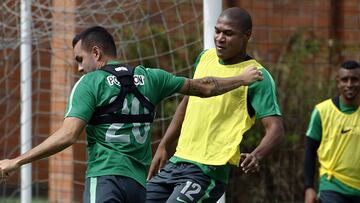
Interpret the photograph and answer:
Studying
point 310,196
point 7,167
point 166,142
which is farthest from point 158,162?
point 310,196

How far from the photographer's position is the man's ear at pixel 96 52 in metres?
6.21

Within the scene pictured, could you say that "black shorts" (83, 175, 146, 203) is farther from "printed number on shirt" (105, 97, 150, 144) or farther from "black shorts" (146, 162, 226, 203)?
"black shorts" (146, 162, 226, 203)

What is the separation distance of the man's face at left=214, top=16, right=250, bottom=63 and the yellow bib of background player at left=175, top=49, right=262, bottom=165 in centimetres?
8

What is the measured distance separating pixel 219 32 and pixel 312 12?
5.65 meters

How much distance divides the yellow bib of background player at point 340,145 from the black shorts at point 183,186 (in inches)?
89.8

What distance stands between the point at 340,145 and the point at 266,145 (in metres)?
2.58

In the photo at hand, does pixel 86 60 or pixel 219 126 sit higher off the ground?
pixel 86 60

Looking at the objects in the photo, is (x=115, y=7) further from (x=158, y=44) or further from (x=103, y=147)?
(x=103, y=147)

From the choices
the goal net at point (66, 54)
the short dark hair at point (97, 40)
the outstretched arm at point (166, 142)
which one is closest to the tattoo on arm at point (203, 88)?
the short dark hair at point (97, 40)

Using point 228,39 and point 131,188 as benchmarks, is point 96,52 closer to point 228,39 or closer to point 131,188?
point 131,188

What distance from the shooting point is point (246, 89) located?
6777 millimetres

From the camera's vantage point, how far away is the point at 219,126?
6844 mm

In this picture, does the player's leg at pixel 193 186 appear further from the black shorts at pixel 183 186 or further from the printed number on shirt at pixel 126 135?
the printed number on shirt at pixel 126 135

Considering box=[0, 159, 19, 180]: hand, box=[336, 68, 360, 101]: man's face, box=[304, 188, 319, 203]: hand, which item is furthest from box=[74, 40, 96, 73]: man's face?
box=[336, 68, 360, 101]: man's face
